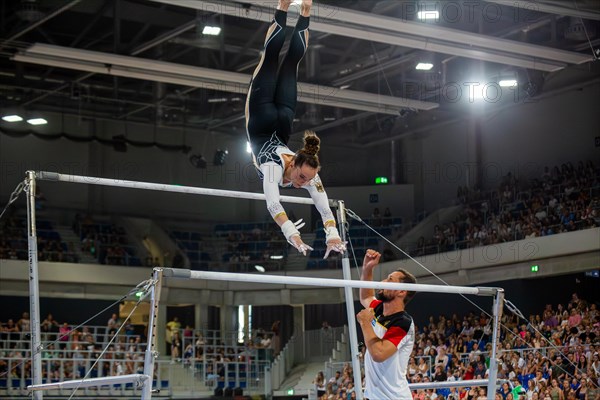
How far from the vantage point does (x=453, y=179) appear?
29422mm

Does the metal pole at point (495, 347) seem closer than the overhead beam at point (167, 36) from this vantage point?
Yes

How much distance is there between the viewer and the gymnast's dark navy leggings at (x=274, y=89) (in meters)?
7.70

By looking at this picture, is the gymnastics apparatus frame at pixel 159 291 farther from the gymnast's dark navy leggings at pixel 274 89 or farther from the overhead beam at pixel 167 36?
the overhead beam at pixel 167 36

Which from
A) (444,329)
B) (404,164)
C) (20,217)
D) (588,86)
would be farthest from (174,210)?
(588,86)

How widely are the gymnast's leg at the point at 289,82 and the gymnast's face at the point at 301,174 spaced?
0.53 meters

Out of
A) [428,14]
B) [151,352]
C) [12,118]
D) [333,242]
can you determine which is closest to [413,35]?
[428,14]

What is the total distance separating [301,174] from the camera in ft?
23.8

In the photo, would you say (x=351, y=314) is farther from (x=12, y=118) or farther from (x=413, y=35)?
(x=12, y=118)

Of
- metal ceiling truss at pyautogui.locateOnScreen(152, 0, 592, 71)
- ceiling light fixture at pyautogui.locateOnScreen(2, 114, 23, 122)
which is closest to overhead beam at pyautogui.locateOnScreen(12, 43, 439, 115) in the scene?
metal ceiling truss at pyautogui.locateOnScreen(152, 0, 592, 71)

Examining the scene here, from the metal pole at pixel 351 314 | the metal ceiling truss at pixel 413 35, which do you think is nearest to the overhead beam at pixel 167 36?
the metal ceiling truss at pixel 413 35

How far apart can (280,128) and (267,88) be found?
39 cm

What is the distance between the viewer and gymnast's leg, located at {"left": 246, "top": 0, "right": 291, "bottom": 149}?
25.2 ft

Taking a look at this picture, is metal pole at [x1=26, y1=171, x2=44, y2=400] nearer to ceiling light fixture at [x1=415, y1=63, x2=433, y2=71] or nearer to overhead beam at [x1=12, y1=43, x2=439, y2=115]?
overhead beam at [x1=12, y1=43, x2=439, y2=115]

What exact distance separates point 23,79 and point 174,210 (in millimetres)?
8045
